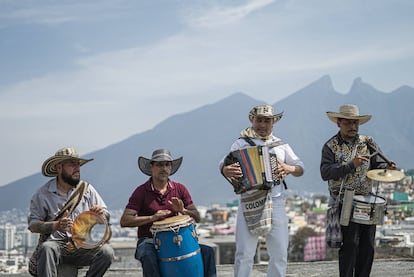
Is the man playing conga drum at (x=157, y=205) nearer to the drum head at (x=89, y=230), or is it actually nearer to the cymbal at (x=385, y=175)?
the drum head at (x=89, y=230)

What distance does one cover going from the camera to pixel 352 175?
24.3ft

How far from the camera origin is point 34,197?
7051mm

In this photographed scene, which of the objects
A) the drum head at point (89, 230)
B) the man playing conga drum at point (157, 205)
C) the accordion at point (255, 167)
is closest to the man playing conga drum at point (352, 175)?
the accordion at point (255, 167)

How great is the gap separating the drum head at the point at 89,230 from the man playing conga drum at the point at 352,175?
2065mm

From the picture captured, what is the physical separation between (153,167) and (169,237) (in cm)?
76

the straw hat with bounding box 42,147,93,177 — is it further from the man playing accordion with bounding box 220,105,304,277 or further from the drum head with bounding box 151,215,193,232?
the man playing accordion with bounding box 220,105,304,277

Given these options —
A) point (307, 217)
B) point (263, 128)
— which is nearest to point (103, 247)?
point (263, 128)

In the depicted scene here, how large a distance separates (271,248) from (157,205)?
3.59 feet

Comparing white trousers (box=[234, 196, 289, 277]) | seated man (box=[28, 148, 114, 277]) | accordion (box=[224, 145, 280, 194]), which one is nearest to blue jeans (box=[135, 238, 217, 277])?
white trousers (box=[234, 196, 289, 277])

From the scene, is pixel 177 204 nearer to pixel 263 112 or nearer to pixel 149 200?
pixel 149 200

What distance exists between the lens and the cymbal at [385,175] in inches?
281

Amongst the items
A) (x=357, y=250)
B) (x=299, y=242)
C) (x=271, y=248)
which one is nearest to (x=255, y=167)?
(x=271, y=248)

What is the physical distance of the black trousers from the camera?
7301 mm

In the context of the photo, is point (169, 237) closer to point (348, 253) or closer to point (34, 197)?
point (34, 197)
